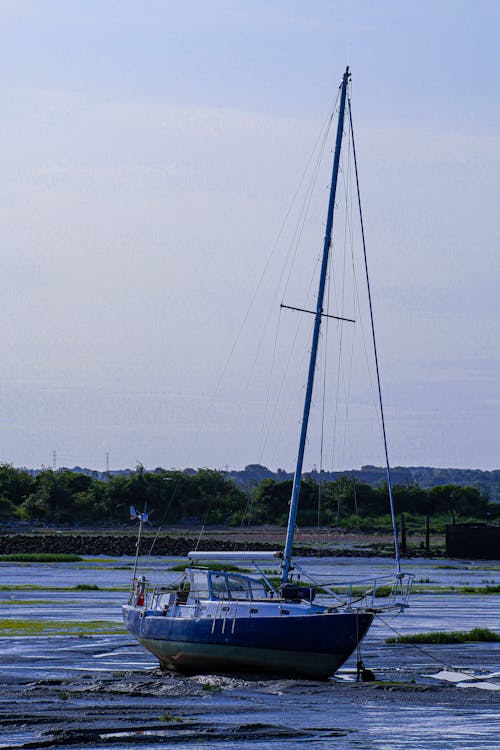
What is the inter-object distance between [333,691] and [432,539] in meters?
148

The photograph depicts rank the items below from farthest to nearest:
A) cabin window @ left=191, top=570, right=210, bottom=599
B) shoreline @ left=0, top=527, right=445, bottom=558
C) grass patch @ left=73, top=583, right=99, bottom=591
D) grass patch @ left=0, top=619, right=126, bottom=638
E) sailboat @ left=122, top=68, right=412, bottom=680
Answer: shoreline @ left=0, top=527, right=445, bottom=558 → grass patch @ left=73, top=583, right=99, bottom=591 → grass patch @ left=0, top=619, right=126, bottom=638 → cabin window @ left=191, top=570, right=210, bottom=599 → sailboat @ left=122, top=68, right=412, bottom=680

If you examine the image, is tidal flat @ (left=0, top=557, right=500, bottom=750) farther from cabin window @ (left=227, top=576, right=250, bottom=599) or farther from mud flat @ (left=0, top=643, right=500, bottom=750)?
cabin window @ (left=227, top=576, right=250, bottom=599)

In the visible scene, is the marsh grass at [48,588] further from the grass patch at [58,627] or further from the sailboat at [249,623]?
the sailboat at [249,623]

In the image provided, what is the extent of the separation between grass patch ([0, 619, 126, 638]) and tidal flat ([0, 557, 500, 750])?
54 millimetres

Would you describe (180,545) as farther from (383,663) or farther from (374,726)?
(374,726)

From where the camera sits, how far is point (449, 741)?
95.1 ft

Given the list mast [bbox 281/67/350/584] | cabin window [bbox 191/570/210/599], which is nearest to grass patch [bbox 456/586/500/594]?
mast [bbox 281/67/350/584]

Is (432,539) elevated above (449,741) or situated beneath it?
elevated above

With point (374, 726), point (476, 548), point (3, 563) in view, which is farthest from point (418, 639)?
point (476, 548)

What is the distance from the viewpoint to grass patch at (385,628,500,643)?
5050 centimetres

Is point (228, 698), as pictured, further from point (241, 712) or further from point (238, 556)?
point (238, 556)

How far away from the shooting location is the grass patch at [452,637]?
50500mm

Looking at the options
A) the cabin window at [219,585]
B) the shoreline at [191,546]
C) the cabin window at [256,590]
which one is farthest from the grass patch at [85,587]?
the shoreline at [191,546]

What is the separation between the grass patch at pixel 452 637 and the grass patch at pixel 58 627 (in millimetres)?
11179
